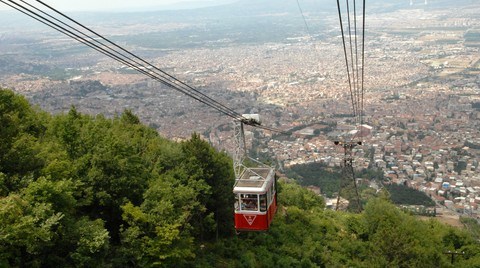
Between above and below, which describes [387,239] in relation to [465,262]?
above

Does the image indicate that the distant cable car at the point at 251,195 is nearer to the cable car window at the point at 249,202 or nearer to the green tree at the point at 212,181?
the cable car window at the point at 249,202

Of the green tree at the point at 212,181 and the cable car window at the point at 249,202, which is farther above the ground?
the cable car window at the point at 249,202

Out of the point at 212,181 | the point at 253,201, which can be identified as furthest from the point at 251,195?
the point at 212,181

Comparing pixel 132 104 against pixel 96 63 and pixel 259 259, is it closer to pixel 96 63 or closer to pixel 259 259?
pixel 96 63

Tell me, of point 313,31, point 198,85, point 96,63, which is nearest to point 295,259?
point 198,85

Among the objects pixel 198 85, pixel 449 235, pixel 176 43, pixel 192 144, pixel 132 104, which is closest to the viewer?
pixel 192 144

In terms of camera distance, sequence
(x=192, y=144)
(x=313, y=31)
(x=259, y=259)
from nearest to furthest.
Answer: 1. (x=259, y=259)
2. (x=192, y=144)
3. (x=313, y=31)

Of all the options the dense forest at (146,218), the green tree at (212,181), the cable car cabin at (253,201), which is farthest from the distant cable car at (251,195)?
the green tree at (212,181)

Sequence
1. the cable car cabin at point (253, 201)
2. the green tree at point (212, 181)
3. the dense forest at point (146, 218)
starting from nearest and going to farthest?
1. the dense forest at point (146, 218)
2. the cable car cabin at point (253, 201)
3. the green tree at point (212, 181)
